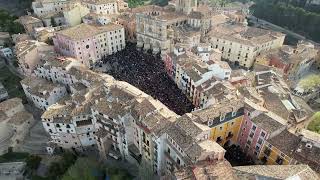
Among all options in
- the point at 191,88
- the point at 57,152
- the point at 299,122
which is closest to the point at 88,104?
the point at 57,152

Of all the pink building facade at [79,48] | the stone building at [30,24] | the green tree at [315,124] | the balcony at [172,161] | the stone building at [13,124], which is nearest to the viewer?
the balcony at [172,161]

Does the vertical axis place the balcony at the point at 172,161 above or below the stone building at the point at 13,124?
above

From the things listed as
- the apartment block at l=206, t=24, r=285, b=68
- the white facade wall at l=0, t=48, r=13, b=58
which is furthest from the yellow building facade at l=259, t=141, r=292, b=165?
the white facade wall at l=0, t=48, r=13, b=58

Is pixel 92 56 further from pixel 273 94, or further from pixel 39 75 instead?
pixel 273 94

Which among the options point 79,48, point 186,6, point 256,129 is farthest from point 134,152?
point 186,6

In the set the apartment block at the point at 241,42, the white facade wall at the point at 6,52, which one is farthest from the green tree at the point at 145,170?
the white facade wall at the point at 6,52

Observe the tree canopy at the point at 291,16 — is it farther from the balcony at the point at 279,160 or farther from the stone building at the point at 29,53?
the stone building at the point at 29,53

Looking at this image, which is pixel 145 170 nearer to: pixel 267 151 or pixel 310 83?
pixel 267 151
